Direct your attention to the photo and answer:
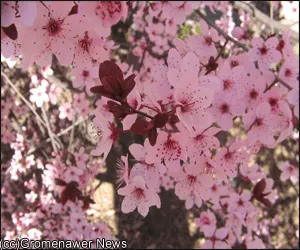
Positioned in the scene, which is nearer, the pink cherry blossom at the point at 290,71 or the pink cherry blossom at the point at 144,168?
the pink cherry blossom at the point at 144,168

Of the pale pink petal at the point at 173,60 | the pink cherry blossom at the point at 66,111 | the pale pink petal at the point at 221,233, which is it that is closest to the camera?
the pale pink petal at the point at 173,60

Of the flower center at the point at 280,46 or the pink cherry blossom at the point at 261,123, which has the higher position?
the flower center at the point at 280,46

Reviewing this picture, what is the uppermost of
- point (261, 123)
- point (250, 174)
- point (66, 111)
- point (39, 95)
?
point (39, 95)

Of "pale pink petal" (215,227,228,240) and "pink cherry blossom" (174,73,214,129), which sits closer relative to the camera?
"pink cherry blossom" (174,73,214,129)

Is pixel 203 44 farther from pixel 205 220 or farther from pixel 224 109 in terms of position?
pixel 205 220

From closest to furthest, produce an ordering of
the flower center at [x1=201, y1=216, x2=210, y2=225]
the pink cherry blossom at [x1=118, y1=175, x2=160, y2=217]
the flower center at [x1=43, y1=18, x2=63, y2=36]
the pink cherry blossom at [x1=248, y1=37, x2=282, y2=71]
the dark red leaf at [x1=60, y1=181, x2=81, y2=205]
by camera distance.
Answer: the flower center at [x1=43, y1=18, x2=63, y2=36], the pink cherry blossom at [x1=118, y1=175, x2=160, y2=217], the pink cherry blossom at [x1=248, y1=37, x2=282, y2=71], the dark red leaf at [x1=60, y1=181, x2=81, y2=205], the flower center at [x1=201, y1=216, x2=210, y2=225]

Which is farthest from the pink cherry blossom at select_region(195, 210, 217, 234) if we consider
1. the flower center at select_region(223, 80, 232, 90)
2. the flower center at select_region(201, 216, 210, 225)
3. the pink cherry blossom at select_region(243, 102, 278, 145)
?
the flower center at select_region(223, 80, 232, 90)

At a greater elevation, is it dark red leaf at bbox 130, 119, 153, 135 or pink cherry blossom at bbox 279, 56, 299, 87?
pink cherry blossom at bbox 279, 56, 299, 87

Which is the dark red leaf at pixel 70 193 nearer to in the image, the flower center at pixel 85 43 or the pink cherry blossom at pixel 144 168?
the pink cherry blossom at pixel 144 168

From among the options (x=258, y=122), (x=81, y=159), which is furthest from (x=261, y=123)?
(x=81, y=159)

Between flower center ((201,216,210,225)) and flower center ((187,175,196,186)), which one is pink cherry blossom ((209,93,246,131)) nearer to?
flower center ((187,175,196,186))

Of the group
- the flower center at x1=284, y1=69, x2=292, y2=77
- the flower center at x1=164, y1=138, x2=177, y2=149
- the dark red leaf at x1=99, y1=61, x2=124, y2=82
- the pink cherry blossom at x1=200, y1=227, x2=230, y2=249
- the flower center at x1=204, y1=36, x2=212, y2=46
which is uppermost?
the flower center at x1=204, y1=36, x2=212, y2=46

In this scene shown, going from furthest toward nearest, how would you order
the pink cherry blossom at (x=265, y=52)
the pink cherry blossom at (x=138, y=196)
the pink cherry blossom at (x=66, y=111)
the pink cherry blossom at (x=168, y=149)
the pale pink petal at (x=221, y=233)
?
the pink cherry blossom at (x=66, y=111) < the pale pink petal at (x=221, y=233) < the pink cherry blossom at (x=265, y=52) < the pink cherry blossom at (x=138, y=196) < the pink cherry blossom at (x=168, y=149)

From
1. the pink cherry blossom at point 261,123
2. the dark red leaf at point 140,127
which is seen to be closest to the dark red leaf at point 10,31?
the dark red leaf at point 140,127
